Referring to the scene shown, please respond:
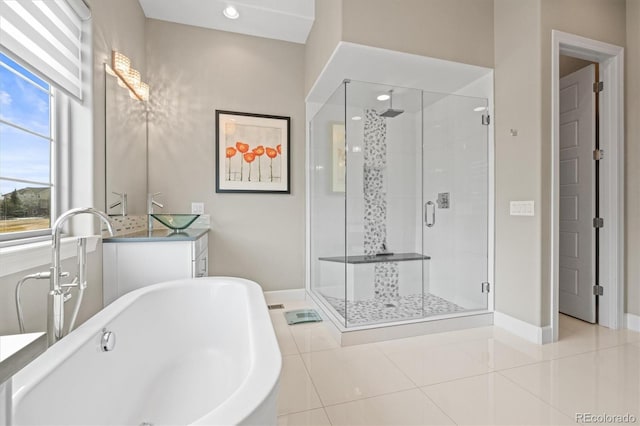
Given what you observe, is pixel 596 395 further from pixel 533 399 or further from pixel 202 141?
pixel 202 141

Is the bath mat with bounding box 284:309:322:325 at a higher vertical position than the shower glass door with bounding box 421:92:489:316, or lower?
lower

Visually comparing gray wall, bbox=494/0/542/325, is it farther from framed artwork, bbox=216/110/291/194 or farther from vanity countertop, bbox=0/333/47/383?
vanity countertop, bbox=0/333/47/383

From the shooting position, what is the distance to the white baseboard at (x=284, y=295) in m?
3.32

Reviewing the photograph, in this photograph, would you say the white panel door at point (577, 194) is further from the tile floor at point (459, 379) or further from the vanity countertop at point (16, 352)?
the vanity countertop at point (16, 352)

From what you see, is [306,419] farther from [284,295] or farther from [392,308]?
[284,295]

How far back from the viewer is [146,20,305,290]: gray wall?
301 cm

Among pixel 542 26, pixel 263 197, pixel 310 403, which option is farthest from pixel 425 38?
pixel 310 403

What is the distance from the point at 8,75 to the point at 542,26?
3.35 m

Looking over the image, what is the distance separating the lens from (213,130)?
10.3 feet

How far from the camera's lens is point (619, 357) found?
79.6 inches

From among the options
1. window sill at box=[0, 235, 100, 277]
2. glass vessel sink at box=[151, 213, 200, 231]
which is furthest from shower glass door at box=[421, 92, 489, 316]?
window sill at box=[0, 235, 100, 277]

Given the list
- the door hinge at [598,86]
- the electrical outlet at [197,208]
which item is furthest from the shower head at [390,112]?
the electrical outlet at [197,208]

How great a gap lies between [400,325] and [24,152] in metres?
2.63

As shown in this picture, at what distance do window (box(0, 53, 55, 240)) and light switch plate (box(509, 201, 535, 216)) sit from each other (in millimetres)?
3198
